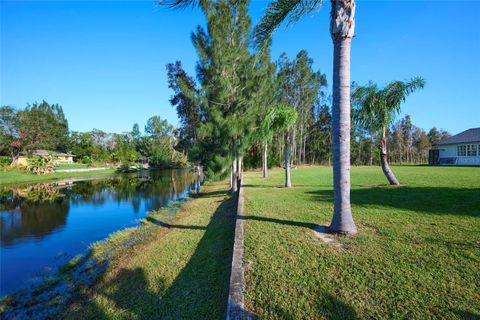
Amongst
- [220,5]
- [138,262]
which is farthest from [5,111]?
[138,262]

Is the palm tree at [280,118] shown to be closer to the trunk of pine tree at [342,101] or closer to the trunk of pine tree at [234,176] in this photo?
the trunk of pine tree at [234,176]

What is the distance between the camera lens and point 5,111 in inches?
1722

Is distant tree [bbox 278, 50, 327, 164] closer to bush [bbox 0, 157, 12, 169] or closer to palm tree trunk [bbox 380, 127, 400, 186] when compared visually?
palm tree trunk [bbox 380, 127, 400, 186]

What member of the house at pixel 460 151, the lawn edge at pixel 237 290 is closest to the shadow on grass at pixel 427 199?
the lawn edge at pixel 237 290

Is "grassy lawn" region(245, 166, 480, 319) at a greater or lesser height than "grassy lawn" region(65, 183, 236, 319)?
greater

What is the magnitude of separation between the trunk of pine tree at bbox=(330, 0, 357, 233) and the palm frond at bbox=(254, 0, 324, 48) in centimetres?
79

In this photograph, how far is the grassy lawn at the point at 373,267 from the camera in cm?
281

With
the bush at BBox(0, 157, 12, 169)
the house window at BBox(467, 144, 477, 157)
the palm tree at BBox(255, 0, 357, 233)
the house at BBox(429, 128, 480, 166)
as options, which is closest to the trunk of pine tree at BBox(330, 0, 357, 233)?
the palm tree at BBox(255, 0, 357, 233)

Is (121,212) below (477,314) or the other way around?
below

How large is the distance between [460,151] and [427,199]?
24.8m

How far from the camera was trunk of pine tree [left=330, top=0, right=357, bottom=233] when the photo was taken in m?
4.71

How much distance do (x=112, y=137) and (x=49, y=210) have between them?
81090 millimetres

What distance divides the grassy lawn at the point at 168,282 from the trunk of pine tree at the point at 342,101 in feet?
8.62

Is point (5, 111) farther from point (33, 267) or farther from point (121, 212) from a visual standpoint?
point (33, 267)
